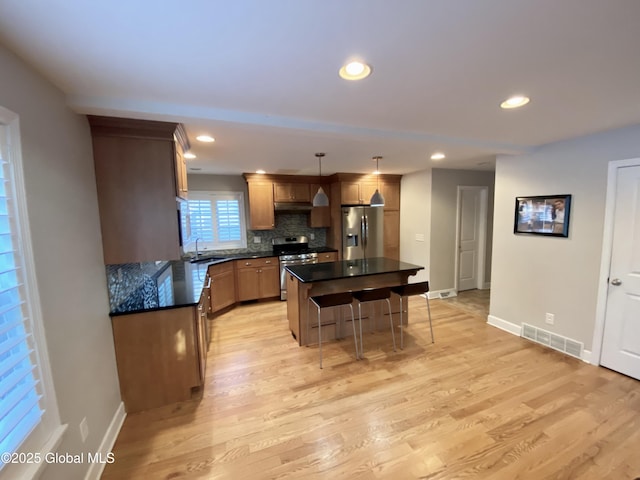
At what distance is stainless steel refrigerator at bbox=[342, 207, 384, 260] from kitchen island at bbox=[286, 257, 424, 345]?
1.38 m

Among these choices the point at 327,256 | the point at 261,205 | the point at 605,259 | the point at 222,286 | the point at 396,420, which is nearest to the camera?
the point at 396,420

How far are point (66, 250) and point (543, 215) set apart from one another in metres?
4.42

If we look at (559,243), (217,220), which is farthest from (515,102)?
(217,220)

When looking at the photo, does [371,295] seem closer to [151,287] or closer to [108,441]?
[151,287]

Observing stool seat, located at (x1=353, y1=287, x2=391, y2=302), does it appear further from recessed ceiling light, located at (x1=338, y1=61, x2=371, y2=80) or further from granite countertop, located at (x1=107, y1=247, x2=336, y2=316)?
recessed ceiling light, located at (x1=338, y1=61, x2=371, y2=80)

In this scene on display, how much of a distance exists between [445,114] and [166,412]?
3301 millimetres

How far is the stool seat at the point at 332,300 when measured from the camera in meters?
2.83

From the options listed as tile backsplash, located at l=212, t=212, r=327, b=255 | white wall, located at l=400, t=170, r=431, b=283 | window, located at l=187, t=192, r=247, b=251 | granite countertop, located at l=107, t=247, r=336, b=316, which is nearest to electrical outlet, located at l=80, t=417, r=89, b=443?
granite countertop, located at l=107, t=247, r=336, b=316

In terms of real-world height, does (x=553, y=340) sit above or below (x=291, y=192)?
below

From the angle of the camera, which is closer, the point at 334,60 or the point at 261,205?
the point at 334,60

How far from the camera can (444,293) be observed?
16.2 ft

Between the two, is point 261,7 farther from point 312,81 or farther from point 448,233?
point 448,233

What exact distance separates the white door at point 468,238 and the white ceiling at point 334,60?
107 inches

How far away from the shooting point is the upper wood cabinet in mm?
1977
